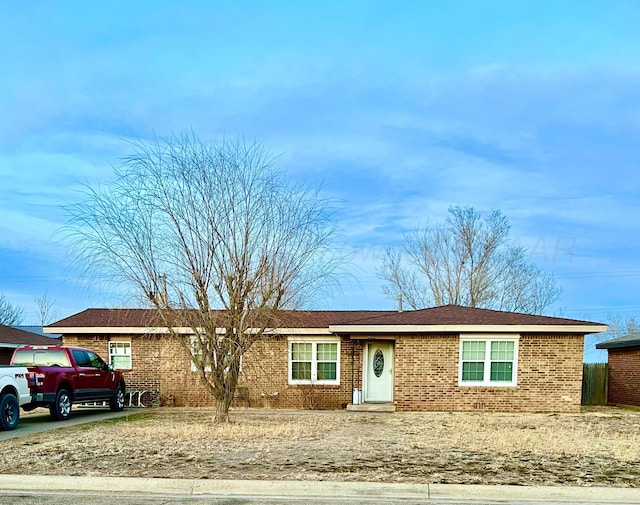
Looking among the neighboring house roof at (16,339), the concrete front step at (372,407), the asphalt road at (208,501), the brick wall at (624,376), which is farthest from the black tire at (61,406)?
the brick wall at (624,376)

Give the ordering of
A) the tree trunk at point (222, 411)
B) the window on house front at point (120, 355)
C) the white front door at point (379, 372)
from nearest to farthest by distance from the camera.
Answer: the tree trunk at point (222, 411), the white front door at point (379, 372), the window on house front at point (120, 355)

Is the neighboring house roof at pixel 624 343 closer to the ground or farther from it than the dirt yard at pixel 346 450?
farther from it

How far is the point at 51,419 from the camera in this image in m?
17.0

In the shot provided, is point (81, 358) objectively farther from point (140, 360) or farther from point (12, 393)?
point (140, 360)

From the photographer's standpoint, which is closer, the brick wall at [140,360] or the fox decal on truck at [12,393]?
the fox decal on truck at [12,393]

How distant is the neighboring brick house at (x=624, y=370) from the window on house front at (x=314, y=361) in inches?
404

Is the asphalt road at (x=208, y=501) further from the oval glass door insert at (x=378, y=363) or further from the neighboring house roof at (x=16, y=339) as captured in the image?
the neighboring house roof at (x=16, y=339)


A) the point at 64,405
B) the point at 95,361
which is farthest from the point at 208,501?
the point at 95,361

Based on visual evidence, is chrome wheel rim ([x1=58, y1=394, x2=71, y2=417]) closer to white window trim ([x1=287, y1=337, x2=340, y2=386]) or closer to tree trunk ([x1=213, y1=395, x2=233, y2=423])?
tree trunk ([x1=213, y1=395, x2=233, y2=423])

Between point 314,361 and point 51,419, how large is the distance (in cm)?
818

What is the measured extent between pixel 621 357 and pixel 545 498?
18649 millimetres

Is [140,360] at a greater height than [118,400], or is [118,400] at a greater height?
[140,360]

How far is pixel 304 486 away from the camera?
7.94 m

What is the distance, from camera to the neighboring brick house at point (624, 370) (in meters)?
22.8
